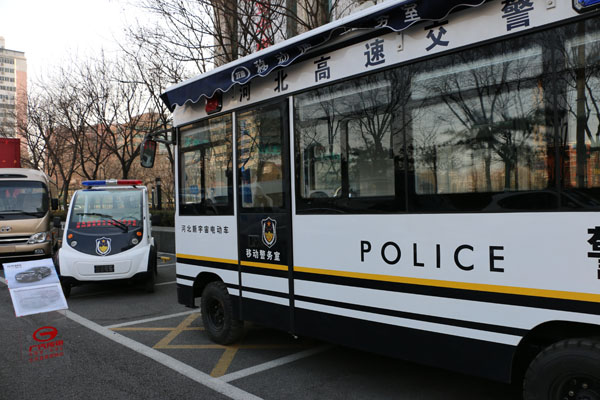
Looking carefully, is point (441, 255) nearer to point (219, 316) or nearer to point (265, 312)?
point (265, 312)

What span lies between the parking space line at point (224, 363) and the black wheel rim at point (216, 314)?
0.33 m

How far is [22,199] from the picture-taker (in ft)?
40.3

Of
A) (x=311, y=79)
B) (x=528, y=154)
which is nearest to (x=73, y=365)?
(x=311, y=79)

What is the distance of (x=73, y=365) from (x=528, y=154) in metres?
4.60

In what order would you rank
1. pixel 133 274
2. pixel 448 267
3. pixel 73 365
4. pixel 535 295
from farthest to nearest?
pixel 133 274 → pixel 73 365 → pixel 448 267 → pixel 535 295

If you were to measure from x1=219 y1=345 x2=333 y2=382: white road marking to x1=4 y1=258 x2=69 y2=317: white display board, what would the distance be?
1.63 metres

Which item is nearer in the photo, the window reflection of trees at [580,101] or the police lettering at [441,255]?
the window reflection of trees at [580,101]

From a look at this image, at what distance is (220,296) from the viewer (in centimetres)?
523

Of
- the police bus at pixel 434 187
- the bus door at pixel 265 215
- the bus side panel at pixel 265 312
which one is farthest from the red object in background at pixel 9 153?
the bus side panel at pixel 265 312

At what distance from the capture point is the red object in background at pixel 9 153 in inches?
551

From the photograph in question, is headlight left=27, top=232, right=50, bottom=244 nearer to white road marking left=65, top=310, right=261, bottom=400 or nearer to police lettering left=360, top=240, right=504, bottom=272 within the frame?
white road marking left=65, top=310, right=261, bottom=400

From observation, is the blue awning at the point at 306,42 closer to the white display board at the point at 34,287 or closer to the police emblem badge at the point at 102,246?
the white display board at the point at 34,287

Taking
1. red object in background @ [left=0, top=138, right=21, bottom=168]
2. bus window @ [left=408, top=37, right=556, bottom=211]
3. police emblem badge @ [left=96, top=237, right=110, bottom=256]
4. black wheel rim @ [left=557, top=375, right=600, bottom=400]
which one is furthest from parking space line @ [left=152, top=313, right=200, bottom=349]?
red object in background @ [left=0, top=138, right=21, bottom=168]

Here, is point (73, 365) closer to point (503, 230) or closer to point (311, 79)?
point (311, 79)
